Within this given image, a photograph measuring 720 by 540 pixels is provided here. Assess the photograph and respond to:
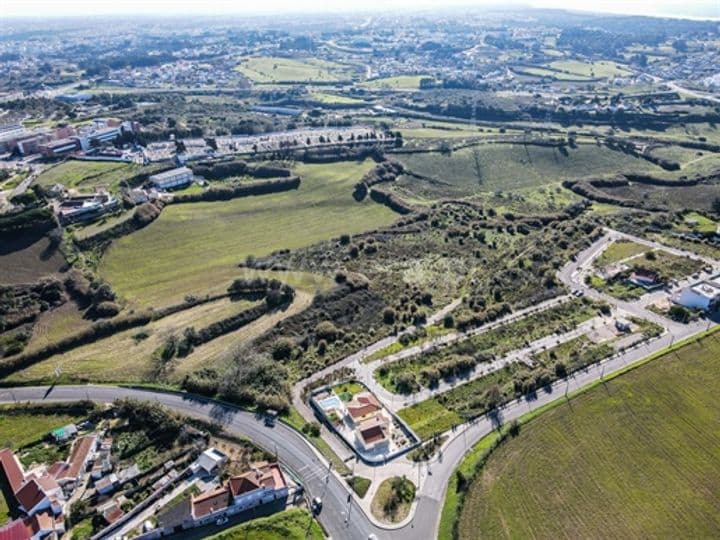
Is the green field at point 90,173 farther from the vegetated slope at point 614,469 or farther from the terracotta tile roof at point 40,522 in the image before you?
the vegetated slope at point 614,469

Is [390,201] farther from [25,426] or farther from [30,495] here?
[30,495]

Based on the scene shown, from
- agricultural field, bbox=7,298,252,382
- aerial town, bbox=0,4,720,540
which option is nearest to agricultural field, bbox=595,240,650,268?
aerial town, bbox=0,4,720,540

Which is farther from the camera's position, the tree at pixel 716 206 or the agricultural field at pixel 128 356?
the tree at pixel 716 206

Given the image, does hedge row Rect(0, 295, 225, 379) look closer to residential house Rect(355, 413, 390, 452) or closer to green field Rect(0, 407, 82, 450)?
green field Rect(0, 407, 82, 450)

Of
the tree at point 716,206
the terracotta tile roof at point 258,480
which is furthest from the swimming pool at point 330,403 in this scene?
the tree at point 716,206

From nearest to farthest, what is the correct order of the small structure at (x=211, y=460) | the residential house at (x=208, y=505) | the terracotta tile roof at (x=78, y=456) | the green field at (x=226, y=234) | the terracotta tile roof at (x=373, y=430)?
the residential house at (x=208, y=505), the terracotta tile roof at (x=78, y=456), the small structure at (x=211, y=460), the terracotta tile roof at (x=373, y=430), the green field at (x=226, y=234)
